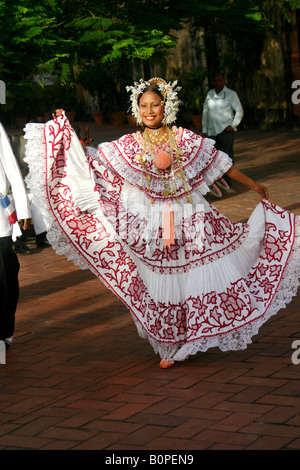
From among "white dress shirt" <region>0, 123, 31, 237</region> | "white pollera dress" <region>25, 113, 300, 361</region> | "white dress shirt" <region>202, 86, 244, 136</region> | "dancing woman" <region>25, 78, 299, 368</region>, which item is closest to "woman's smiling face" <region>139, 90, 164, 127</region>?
"dancing woman" <region>25, 78, 299, 368</region>

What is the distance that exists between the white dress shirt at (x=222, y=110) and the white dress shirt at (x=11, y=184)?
7.76 m

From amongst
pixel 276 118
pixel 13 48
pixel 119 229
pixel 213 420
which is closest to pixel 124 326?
pixel 119 229

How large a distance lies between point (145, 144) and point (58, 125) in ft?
1.99

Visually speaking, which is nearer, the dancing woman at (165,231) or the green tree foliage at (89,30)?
the dancing woman at (165,231)

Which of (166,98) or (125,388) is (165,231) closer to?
(166,98)

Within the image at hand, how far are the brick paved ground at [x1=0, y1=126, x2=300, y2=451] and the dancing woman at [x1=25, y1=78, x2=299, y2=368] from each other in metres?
0.27

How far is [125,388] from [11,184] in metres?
1.82

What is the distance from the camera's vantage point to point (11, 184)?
6.75 meters

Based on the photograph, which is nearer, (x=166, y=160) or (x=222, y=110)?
(x=166, y=160)

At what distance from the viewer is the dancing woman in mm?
6082

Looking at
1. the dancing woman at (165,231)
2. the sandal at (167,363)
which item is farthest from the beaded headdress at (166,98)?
the sandal at (167,363)

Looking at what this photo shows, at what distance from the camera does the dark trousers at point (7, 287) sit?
6.79 m


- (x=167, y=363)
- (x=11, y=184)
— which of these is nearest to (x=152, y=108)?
(x=11, y=184)

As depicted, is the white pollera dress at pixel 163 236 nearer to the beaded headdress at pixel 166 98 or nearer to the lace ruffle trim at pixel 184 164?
the lace ruffle trim at pixel 184 164
